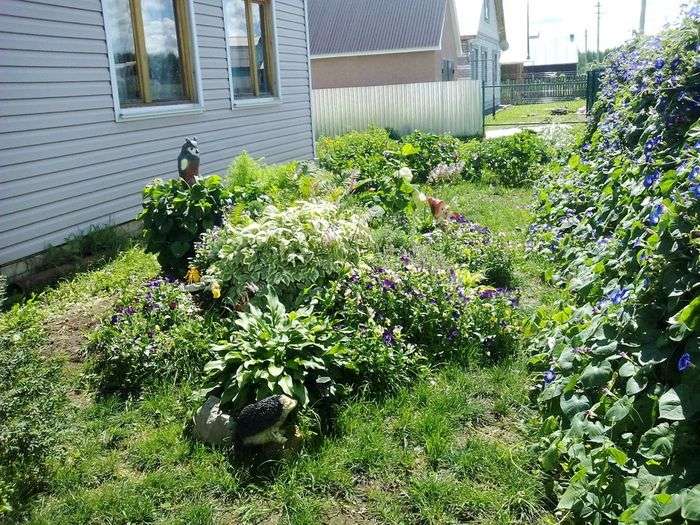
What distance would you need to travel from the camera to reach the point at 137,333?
3.93 m

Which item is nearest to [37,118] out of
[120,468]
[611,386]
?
[120,468]

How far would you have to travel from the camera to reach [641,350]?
246 centimetres

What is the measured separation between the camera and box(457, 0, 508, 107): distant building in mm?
28828

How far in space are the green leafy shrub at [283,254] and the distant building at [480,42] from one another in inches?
888

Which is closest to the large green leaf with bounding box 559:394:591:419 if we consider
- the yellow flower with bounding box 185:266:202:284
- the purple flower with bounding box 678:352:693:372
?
the purple flower with bounding box 678:352:693:372

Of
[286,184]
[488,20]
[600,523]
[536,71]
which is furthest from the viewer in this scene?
[536,71]

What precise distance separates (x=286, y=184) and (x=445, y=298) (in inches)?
115

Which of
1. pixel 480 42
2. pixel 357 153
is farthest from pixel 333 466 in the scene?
pixel 480 42

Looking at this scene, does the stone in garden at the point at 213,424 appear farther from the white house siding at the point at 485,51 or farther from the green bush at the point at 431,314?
the white house siding at the point at 485,51

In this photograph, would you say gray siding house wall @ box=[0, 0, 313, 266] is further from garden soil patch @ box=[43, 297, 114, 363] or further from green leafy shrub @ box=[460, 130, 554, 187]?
green leafy shrub @ box=[460, 130, 554, 187]

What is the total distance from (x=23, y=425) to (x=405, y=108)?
16.2m

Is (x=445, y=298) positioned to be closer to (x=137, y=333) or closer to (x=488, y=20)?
(x=137, y=333)

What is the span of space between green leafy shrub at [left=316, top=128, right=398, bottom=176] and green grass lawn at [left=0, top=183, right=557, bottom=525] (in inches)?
182

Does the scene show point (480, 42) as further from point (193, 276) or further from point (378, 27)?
point (193, 276)
